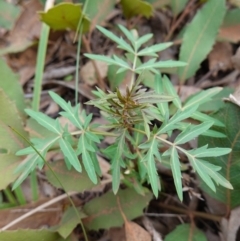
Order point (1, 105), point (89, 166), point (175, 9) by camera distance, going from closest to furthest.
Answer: point (89, 166) < point (1, 105) < point (175, 9)

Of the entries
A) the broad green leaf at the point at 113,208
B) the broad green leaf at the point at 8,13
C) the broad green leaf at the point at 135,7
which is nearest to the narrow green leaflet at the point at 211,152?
the broad green leaf at the point at 113,208

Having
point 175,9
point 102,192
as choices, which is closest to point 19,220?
point 102,192

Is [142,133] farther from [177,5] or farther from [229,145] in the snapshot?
[177,5]

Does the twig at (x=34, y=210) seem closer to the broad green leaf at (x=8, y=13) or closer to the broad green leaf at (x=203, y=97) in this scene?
the broad green leaf at (x=203, y=97)

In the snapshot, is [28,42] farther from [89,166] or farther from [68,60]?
[89,166]

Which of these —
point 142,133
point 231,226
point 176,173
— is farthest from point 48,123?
point 231,226

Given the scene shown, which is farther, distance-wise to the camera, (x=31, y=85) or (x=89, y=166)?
(x=31, y=85)

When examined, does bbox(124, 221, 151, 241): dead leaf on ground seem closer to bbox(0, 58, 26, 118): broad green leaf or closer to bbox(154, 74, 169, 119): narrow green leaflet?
bbox(154, 74, 169, 119): narrow green leaflet
